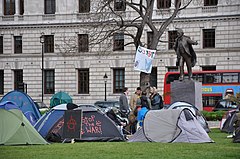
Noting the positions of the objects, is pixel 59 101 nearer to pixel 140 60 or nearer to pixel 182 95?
pixel 140 60

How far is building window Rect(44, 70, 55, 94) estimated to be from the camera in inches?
2317

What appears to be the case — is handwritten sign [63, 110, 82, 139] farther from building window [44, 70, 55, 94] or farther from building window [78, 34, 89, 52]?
building window [44, 70, 55, 94]

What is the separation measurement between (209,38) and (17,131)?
37563 millimetres

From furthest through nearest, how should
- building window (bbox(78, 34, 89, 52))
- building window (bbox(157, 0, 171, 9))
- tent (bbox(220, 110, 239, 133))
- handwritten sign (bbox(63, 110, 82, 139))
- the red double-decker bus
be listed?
1. building window (bbox(157, 0, 171, 9))
2. building window (bbox(78, 34, 89, 52))
3. the red double-decker bus
4. tent (bbox(220, 110, 239, 133))
5. handwritten sign (bbox(63, 110, 82, 139))

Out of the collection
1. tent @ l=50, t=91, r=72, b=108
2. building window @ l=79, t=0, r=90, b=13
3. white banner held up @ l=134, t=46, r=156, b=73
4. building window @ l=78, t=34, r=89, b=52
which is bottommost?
tent @ l=50, t=91, r=72, b=108

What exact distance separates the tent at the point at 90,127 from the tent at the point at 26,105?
3678 millimetres

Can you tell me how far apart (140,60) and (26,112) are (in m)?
8.54

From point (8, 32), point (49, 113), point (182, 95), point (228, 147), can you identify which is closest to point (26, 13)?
point (8, 32)

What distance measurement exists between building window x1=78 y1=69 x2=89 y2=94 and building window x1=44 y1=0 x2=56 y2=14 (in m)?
6.28

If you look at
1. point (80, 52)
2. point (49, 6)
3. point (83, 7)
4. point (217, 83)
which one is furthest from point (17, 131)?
point (49, 6)

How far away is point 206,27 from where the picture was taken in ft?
177

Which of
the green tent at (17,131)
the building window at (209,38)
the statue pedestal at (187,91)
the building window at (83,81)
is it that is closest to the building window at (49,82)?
the building window at (83,81)

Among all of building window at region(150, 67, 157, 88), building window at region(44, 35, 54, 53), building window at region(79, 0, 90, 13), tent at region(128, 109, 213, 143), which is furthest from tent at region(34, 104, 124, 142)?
building window at region(44, 35, 54, 53)

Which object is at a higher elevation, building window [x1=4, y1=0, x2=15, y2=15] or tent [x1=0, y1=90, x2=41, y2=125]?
building window [x1=4, y1=0, x2=15, y2=15]
